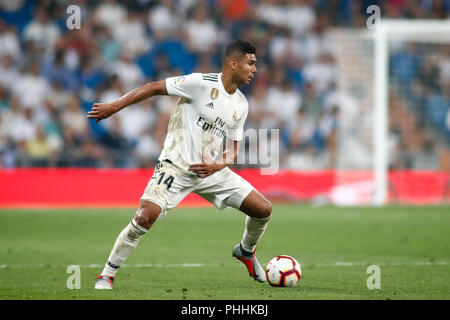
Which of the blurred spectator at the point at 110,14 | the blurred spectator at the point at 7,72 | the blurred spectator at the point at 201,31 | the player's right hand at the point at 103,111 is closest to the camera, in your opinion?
the player's right hand at the point at 103,111

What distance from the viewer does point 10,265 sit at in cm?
965

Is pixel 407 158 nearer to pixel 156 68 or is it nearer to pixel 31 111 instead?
pixel 156 68

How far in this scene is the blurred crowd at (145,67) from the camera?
65.7 feet

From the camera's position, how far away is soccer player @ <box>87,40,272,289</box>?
7.79 m

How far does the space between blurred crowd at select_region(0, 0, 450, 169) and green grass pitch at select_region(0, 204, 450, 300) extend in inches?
106

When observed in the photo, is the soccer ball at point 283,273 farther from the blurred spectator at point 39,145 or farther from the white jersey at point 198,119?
the blurred spectator at point 39,145

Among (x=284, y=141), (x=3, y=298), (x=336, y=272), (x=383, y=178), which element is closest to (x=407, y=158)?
(x=383, y=178)

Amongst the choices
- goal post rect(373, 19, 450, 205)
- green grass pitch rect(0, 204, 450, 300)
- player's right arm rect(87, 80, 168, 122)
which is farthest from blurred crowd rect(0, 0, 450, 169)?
player's right arm rect(87, 80, 168, 122)

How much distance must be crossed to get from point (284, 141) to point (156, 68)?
422cm

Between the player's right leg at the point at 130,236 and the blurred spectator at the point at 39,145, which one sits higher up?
the blurred spectator at the point at 39,145

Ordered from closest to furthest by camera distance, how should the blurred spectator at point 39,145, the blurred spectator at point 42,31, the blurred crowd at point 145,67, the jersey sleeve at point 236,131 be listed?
the jersey sleeve at point 236,131
the blurred spectator at point 39,145
the blurred crowd at point 145,67
the blurred spectator at point 42,31

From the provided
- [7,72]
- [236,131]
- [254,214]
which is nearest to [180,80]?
[236,131]

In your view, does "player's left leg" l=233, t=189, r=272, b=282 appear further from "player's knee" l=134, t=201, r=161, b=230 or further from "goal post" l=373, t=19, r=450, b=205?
"goal post" l=373, t=19, r=450, b=205

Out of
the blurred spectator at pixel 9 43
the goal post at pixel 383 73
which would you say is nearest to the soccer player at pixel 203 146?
the goal post at pixel 383 73
